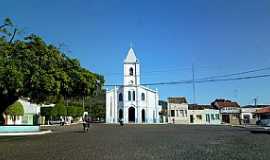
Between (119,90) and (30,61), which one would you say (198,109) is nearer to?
(119,90)

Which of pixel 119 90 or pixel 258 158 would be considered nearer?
pixel 258 158

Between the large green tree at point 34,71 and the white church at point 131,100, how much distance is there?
48588mm

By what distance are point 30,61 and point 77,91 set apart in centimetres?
596

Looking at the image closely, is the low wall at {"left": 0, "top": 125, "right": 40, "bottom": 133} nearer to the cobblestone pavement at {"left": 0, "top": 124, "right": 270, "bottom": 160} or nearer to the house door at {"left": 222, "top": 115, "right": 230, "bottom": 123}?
the cobblestone pavement at {"left": 0, "top": 124, "right": 270, "bottom": 160}

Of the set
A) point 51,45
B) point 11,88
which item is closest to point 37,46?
point 51,45

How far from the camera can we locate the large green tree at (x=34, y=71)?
21.6m

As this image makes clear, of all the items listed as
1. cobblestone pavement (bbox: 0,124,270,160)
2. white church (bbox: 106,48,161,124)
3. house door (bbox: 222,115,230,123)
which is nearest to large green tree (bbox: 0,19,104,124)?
cobblestone pavement (bbox: 0,124,270,160)

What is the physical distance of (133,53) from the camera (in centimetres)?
7750

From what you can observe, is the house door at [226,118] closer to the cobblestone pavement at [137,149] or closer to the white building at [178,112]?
the white building at [178,112]

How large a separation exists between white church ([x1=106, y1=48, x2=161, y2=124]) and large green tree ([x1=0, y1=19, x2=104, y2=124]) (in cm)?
4859

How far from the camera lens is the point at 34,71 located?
2219 cm

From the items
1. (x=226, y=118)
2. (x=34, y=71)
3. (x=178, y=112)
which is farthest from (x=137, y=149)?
(x=226, y=118)

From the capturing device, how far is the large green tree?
70.9 feet

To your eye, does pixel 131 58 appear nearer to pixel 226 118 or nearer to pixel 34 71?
pixel 226 118
